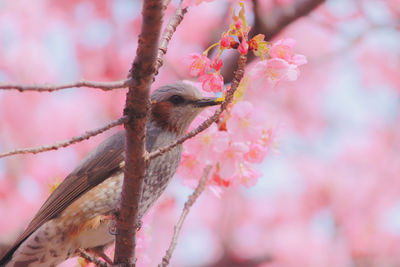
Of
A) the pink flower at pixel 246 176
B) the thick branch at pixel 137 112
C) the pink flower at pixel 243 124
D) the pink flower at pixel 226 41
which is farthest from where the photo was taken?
the pink flower at pixel 246 176

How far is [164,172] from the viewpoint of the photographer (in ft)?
8.64

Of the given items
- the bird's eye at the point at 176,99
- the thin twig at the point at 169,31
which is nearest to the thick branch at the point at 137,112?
the thin twig at the point at 169,31

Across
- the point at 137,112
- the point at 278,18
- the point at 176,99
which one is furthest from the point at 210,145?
the point at 278,18

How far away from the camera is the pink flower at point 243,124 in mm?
2113

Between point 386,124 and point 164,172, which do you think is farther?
point 386,124

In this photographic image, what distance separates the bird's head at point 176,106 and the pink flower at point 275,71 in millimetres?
636

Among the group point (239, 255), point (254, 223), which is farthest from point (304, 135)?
point (239, 255)

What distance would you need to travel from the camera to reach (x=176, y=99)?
105 inches

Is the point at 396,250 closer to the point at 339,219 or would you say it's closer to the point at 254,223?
the point at 339,219

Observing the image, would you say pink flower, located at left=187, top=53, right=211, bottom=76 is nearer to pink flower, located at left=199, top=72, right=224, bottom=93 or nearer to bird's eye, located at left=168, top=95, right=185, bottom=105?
pink flower, located at left=199, top=72, right=224, bottom=93

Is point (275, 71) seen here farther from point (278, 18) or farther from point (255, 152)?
point (278, 18)

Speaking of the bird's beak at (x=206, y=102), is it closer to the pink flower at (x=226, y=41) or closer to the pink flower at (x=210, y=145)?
the pink flower at (x=210, y=145)

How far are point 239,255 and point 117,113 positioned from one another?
2421mm

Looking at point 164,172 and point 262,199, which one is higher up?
point 262,199
